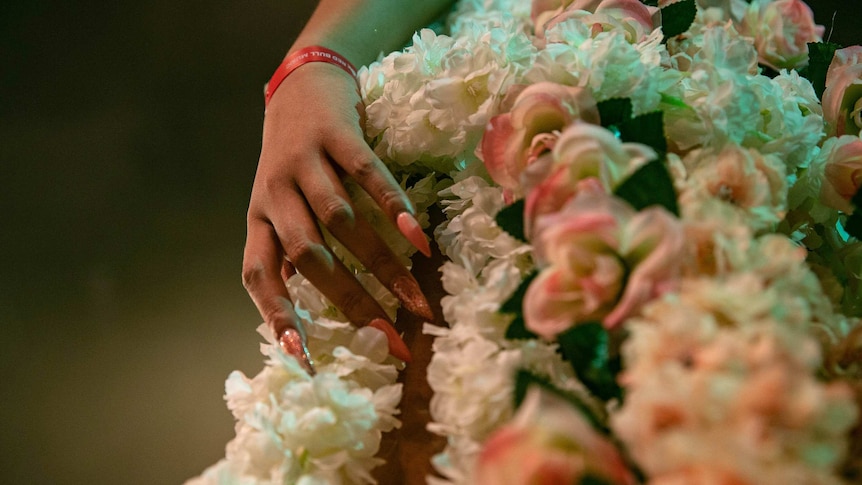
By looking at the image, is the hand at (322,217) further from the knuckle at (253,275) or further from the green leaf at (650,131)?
the green leaf at (650,131)

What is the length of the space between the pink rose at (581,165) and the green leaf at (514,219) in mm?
51

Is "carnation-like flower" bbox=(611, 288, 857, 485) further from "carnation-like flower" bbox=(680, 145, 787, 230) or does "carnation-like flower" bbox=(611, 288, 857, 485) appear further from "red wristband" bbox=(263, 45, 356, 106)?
"red wristband" bbox=(263, 45, 356, 106)

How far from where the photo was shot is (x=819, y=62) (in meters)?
0.66

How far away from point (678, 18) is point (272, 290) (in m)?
0.43

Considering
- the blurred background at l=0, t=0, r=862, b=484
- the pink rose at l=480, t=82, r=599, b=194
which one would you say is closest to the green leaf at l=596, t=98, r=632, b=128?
the pink rose at l=480, t=82, r=599, b=194

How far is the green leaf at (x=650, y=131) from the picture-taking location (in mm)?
433

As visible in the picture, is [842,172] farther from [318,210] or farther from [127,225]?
[127,225]

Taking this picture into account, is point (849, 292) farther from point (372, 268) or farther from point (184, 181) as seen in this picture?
point (184, 181)

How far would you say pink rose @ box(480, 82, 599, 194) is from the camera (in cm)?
43

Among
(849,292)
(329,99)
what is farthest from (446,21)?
(849,292)

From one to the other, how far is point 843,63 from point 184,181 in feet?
4.63

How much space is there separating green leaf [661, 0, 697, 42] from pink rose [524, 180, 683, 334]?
0.37m

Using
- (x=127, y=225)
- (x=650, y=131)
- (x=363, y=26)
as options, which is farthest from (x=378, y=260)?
(x=127, y=225)

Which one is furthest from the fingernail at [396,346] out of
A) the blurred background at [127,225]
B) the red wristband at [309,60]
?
the blurred background at [127,225]
